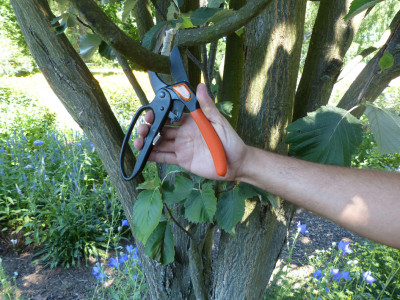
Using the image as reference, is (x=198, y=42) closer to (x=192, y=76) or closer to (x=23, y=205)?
(x=192, y=76)

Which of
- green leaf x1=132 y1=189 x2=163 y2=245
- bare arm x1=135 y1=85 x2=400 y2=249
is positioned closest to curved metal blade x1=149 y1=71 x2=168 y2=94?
bare arm x1=135 y1=85 x2=400 y2=249

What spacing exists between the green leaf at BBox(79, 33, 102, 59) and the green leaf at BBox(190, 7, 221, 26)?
431 millimetres

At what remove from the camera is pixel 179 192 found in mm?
1078

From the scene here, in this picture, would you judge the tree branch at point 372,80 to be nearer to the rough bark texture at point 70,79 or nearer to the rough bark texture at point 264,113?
the rough bark texture at point 264,113

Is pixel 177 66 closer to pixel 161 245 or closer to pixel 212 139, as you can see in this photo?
pixel 212 139

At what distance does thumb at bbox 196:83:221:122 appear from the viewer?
895 mm

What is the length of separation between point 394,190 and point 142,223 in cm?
77

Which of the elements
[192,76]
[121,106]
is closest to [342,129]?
[192,76]

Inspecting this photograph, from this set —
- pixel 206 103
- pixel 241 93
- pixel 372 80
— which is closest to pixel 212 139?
pixel 206 103

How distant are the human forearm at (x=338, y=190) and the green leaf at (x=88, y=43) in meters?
0.70

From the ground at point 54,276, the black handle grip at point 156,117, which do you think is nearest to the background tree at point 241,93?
the black handle grip at point 156,117

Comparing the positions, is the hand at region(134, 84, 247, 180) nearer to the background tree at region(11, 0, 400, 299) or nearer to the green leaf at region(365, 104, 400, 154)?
the background tree at region(11, 0, 400, 299)

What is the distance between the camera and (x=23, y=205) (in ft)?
10.6

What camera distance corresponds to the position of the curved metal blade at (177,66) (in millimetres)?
910
